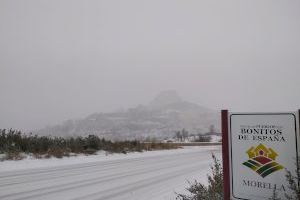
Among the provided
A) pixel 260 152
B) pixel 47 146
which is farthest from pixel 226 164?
pixel 47 146

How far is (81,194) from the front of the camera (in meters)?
7.49

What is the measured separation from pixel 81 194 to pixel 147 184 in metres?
2.41

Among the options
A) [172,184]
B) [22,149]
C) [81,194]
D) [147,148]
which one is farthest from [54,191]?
[147,148]

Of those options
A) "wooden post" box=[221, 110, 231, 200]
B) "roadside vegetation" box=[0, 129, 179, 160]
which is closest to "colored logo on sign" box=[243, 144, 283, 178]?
"wooden post" box=[221, 110, 231, 200]

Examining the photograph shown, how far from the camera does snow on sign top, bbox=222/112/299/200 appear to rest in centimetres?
354

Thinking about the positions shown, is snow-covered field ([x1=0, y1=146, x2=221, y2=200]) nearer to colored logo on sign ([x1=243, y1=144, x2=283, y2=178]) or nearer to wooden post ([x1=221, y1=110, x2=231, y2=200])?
wooden post ([x1=221, y1=110, x2=231, y2=200])

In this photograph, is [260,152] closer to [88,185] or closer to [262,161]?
[262,161]

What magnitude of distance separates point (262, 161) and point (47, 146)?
49.8 feet

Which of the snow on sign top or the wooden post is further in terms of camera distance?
the wooden post

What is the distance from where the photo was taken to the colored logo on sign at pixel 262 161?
3.62 meters

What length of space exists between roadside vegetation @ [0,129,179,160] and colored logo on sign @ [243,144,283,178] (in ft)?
40.5

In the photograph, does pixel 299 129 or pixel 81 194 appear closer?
pixel 299 129

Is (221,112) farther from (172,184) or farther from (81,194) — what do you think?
(172,184)

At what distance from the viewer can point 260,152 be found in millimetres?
3729
